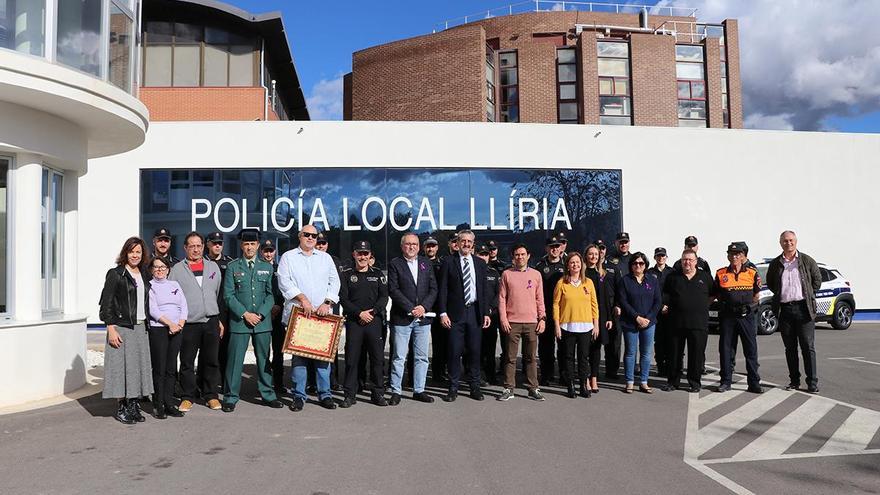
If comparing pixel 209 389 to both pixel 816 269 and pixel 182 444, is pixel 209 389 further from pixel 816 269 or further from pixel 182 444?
pixel 816 269

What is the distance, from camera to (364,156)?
1692 centimetres

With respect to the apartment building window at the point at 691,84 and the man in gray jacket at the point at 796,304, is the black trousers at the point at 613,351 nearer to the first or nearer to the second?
the man in gray jacket at the point at 796,304

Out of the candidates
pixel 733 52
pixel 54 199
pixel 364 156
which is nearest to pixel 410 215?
pixel 364 156

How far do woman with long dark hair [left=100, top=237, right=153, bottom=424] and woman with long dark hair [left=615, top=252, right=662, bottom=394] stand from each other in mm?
5488

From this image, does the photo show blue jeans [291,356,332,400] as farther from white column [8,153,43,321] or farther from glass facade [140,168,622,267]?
glass facade [140,168,622,267]

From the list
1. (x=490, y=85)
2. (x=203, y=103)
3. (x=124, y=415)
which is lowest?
(x=124, y=415)

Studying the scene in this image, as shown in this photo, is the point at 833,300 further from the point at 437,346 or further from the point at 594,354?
the point at 437,346

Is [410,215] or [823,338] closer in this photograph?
[823,338]

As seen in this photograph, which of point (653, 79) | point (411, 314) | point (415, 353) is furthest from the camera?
point (653, 79)

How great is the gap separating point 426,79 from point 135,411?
28.7 metres

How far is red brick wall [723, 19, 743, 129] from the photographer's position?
36.7 m

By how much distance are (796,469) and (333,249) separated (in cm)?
1293

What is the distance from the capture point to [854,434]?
19.8ft

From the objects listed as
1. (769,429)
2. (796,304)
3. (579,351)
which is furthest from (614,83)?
(769,429)
